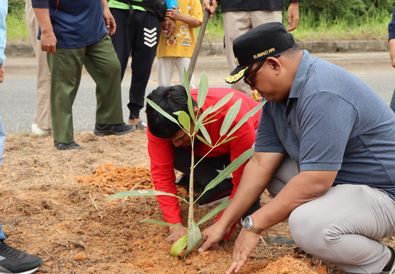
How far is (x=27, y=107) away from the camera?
7.54m

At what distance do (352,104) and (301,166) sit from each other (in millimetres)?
300

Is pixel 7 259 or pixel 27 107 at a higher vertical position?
pixel 7 259

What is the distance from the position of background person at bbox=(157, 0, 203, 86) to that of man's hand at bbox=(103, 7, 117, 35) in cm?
56

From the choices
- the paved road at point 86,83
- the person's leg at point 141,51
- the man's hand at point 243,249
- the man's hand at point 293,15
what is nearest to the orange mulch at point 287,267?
the man's hand at point 243,249

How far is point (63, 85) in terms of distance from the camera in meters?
5.10

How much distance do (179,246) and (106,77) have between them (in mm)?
2485

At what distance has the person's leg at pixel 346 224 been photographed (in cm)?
281

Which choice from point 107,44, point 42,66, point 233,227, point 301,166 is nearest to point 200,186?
point 233,227

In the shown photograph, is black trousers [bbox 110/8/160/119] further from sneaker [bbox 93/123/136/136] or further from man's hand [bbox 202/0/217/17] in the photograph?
man's hand [bbox 202/0/217/17]

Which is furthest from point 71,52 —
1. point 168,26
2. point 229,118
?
point 229,118

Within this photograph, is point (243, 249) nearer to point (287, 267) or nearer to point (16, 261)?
point (287, 267)

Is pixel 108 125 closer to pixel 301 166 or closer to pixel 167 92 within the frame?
pixel 167 92

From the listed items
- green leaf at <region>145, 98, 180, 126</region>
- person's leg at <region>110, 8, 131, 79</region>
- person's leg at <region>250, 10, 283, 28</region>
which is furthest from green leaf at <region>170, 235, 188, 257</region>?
person's leg at <region>110, 8, 131, 79</region>

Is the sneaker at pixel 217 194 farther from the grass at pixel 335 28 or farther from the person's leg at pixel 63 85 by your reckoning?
the grass at pixel 335 28
